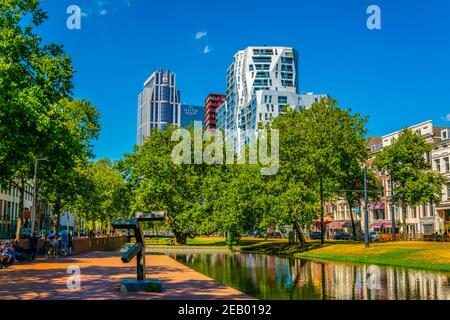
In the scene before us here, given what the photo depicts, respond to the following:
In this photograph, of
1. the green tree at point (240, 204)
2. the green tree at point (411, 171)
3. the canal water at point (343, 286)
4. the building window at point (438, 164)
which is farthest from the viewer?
the building window at point (438, 164)

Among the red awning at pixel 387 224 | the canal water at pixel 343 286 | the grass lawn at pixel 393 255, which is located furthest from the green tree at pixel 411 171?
the canal water at pixel 343 286

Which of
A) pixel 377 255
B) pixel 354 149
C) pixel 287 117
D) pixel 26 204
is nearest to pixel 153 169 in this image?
pixel 287 117

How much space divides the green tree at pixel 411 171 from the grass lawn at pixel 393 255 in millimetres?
15488

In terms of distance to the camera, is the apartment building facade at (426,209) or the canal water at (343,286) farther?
the apartment building facade at (426,209)

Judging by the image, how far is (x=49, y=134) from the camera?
2764 centimetres

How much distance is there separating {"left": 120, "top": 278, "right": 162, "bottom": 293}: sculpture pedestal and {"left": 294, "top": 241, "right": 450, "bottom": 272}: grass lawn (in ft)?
58.9

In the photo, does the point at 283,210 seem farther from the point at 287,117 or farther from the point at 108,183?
the point at 108,183

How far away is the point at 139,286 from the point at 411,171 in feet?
155

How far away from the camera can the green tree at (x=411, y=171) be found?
5456cm

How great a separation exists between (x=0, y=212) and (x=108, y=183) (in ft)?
57.5

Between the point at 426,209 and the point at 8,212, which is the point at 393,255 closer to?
the point at 426,209

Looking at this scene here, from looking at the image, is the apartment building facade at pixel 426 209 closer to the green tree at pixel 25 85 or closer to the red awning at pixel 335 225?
the red awning at pixel 335 225

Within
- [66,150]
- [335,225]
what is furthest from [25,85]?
[335,225]
